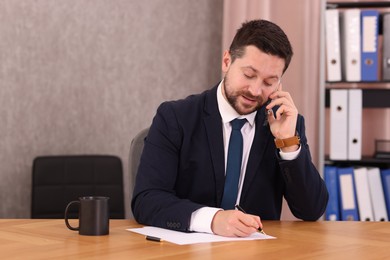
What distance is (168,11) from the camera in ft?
13.3

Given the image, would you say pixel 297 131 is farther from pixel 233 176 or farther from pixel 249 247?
pixel 249 247

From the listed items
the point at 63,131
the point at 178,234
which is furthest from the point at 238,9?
the point at 178,234

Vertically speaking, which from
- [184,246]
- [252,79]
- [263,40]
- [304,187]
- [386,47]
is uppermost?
[386,47]

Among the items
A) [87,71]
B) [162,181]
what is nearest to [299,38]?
→ [87,71]

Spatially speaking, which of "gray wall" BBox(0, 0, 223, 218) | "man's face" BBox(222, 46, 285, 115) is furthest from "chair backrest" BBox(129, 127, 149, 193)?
"gray wall" BBox(0, 0, 223, 218)

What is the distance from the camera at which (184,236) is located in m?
1.90

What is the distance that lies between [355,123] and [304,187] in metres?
1.57

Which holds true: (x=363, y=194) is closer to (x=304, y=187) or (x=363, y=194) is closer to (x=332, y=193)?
(x=332, y=193)

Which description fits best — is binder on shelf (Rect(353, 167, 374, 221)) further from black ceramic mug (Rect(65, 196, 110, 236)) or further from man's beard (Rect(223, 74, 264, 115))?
black ceramic mug (Rect(65, 196, 110, 236))

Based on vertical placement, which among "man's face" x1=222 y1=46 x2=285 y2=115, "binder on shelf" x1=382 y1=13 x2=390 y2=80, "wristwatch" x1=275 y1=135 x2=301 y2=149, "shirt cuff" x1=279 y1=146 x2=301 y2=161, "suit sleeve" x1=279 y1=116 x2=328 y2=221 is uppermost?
"binder on shelf" x1=382 y1=13 x2=390 y2=80

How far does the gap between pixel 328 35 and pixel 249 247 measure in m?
2.24

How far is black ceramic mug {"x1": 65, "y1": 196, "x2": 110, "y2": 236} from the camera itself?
1878 mm

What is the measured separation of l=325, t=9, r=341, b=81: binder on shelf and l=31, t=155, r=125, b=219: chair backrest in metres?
1.33

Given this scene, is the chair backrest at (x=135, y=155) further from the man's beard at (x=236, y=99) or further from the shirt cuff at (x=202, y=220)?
the shirt cuff at (x=202, y=220)
